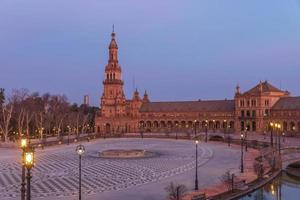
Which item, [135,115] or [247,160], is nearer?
[247,160]

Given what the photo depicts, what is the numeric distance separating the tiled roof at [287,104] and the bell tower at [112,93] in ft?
136

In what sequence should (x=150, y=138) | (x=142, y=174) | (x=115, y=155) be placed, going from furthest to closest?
(x=150, y=138)
(x=115, y=155)
(x=142, y=174)

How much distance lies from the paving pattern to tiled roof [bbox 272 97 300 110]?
4609 cm

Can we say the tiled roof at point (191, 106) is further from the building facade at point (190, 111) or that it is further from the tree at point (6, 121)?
the tree at point (6, 121)

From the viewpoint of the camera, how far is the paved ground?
34000mm

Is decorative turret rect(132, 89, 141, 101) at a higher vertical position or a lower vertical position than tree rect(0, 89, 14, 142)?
higher

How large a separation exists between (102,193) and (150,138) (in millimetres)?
67864

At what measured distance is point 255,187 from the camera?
38969mm

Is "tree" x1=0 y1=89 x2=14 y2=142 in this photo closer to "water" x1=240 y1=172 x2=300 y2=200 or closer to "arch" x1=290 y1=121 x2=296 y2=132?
"water" x1=240 y1=172 x2=300 y2=200

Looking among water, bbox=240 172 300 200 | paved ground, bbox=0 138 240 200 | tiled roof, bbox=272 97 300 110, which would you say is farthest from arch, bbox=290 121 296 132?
water, bbox=240 172 300 200

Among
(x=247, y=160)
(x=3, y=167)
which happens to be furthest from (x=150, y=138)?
(x=3, y=167)

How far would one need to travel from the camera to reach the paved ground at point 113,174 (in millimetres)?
34000

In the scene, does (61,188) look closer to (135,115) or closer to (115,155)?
(115,155)

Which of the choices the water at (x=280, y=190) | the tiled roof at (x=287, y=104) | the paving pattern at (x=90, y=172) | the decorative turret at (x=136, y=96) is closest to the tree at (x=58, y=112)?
the decorative turret at (x=136, y=96)
